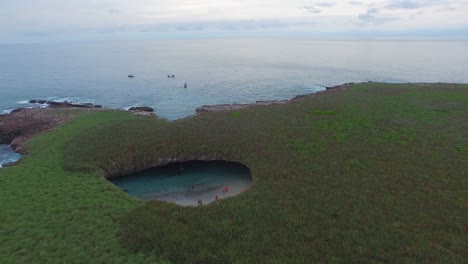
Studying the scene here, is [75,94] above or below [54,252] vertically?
above

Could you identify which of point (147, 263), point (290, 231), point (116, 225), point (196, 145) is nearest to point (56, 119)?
point (196, 145)

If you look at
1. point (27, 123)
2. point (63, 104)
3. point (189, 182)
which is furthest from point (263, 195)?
point (63, 104)

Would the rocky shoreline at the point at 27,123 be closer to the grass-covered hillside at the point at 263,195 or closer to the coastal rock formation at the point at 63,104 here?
the grass-covered hillside at the point at 263,195

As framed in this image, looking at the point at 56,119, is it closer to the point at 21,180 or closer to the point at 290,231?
the point at 21,180

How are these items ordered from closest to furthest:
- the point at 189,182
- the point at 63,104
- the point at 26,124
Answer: the point at 189,182 < the point at 26,124 < the point at 63,104

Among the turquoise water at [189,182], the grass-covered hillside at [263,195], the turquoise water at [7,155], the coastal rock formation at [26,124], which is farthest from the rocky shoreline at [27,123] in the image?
the turquoise water at [189,182]

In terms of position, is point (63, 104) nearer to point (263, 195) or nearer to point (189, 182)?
point (189, 182)
